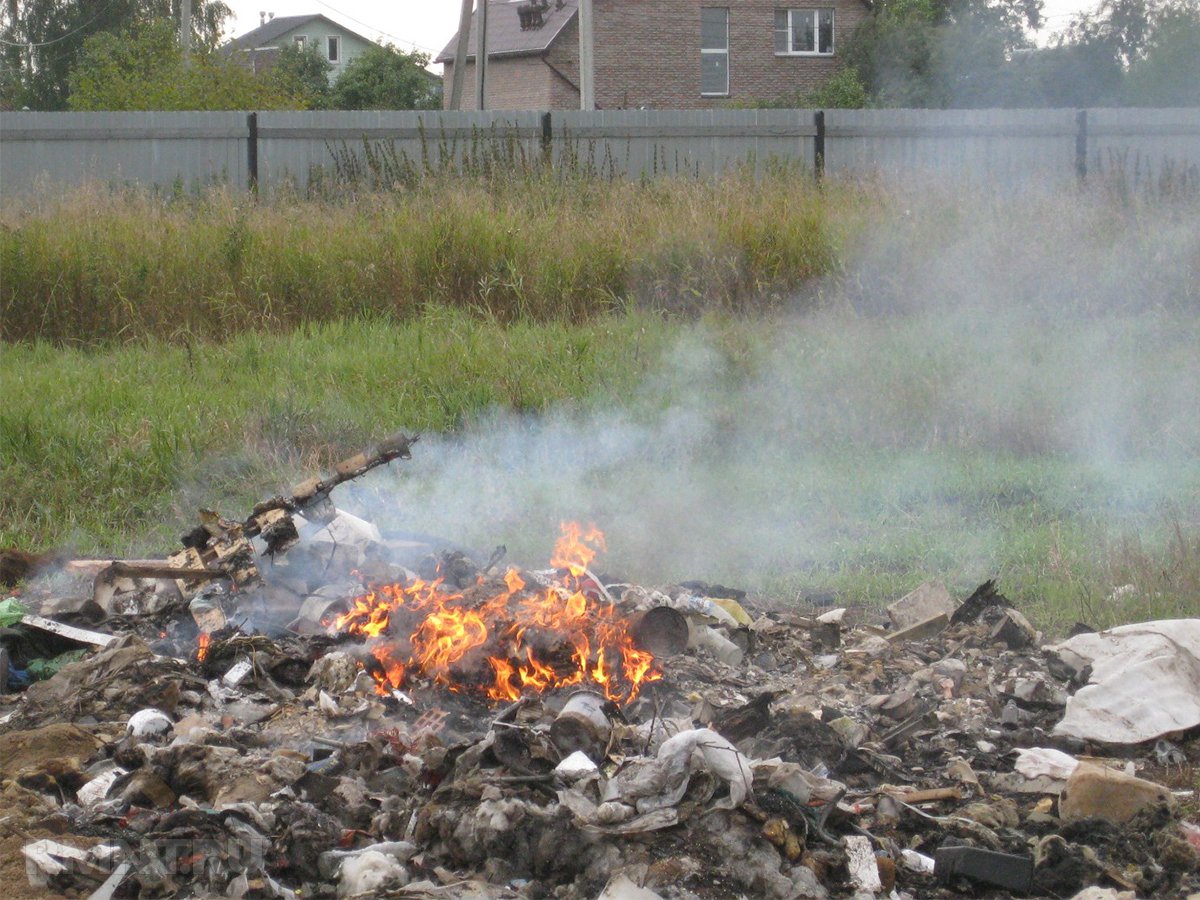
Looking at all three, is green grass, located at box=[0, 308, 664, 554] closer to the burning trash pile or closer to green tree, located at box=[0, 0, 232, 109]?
the burning trash pile

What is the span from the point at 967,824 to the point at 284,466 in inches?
192

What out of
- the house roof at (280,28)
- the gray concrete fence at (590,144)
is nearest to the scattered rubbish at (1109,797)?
the gray concrete fence at (590,144)

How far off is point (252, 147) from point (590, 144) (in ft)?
12.4

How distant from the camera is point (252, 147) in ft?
45.2

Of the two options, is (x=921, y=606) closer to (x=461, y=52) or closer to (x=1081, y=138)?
(x=1081, y=138)

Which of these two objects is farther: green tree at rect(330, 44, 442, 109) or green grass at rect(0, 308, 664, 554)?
green tree at rect(330, 44, 442, 109)

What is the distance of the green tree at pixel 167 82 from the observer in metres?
20.8

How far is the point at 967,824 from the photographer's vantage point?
362 centimetres

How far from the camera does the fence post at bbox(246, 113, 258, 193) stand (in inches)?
538

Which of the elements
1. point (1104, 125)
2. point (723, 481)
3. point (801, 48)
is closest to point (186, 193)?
point (723, 481)

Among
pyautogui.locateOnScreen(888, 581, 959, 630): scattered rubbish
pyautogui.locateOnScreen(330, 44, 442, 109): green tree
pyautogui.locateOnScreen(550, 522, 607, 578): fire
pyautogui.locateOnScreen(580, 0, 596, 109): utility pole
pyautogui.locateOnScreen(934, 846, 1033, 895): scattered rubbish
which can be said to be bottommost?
pyautogui.locateOnScreen(934, 846, 1033, 895): scattered rubbish

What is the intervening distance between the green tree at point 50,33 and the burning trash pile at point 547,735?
36173 mm

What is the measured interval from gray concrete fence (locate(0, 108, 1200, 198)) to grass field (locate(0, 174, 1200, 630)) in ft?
5.12

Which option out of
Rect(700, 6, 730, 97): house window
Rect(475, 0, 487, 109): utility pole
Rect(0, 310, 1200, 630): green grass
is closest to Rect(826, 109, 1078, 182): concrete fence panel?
Rect(0, 310, 1200, 630): green grass
